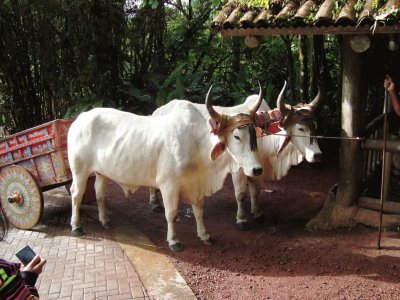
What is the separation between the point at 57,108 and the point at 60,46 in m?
1.45

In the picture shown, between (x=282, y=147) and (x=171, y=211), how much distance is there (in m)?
1.59

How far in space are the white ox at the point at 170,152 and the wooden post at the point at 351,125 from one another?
3.75ft

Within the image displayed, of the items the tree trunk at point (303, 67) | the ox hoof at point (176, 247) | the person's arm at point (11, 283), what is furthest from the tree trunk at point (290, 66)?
the person's arm at point (11, 283)

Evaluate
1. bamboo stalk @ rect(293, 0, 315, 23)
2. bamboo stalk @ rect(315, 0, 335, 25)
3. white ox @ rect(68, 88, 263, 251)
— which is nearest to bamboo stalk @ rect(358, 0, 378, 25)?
bamboo stalk @ rect(315, 0, 335, 25)

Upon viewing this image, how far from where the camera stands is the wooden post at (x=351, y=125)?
4.83m

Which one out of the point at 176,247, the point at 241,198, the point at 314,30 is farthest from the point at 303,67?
the point at 176,247

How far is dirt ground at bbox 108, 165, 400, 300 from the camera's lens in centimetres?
402

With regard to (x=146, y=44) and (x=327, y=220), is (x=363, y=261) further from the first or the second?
(x=146, y=44)

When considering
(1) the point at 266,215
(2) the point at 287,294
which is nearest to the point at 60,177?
(1) the point at 266,215

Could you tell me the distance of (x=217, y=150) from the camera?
4492 millimetres

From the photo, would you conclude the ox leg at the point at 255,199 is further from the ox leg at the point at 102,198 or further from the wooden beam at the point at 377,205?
the ox leg at the point at 102,198

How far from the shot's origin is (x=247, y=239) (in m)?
5.22

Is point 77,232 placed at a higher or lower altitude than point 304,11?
lower

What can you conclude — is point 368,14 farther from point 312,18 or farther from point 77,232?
point 77,232
